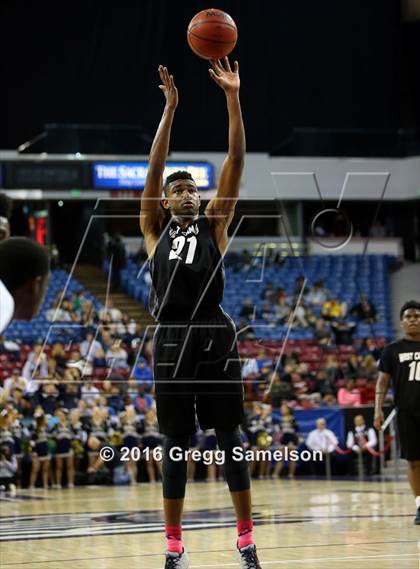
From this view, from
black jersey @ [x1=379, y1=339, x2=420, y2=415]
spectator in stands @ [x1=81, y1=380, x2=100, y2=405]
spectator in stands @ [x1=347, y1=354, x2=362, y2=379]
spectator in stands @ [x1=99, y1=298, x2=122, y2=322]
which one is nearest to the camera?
black jersey @ [x1=379, y1=339, x2=420, y2=415]

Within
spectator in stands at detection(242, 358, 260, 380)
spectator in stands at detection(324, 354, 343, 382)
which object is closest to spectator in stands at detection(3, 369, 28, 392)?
spectator in stands at detection(242, 358, 260, 380)

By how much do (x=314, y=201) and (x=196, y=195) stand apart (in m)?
22.3

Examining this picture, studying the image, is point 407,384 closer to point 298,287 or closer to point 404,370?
point 404,370

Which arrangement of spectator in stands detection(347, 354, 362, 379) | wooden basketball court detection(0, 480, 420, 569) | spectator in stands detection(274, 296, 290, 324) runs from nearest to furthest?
wooden basketball court detection(0, 480, 420, 569), spectator in stands detection(347, 354, 362, 379), spectator in stands detection(274, 296, 290, 324)

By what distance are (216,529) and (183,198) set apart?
3.30m

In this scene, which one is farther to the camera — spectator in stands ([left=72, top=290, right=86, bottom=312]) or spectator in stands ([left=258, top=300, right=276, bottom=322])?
spectator in stands ([left=258, top=300, right=276, bottom=322])

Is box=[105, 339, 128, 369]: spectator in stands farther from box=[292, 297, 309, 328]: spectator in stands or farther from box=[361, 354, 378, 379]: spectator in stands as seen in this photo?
box=[292, 297, 309, 328]: spectator in stands

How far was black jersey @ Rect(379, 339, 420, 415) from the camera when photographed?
24.4 feet

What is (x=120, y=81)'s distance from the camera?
24.3 m

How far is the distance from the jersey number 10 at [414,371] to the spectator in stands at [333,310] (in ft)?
35.7

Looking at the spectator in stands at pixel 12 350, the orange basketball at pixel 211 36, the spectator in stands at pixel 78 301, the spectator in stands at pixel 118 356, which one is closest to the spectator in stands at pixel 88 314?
the spectator in stands at pixel 78 301

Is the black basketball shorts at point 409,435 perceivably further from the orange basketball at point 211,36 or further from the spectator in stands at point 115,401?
the spectator in stands at point 115,401

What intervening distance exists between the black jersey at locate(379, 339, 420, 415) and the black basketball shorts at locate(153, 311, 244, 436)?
2.85 m

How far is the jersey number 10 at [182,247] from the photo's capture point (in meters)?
4.89
